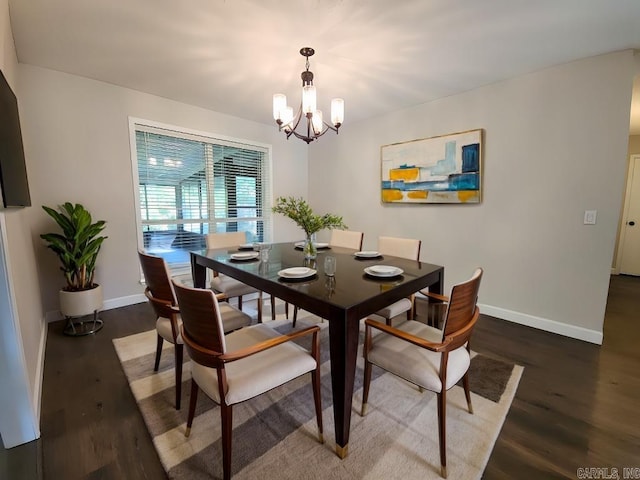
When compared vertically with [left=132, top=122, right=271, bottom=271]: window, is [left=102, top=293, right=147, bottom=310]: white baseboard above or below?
below

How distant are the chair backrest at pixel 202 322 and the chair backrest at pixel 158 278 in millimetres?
464

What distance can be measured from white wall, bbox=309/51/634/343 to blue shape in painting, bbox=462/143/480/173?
9cm

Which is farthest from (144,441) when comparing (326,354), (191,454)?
(326,354)

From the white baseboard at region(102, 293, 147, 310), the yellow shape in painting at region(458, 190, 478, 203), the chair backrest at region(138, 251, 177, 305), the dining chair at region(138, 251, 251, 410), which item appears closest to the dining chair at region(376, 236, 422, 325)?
the yellow shape in painting at region(458, 190, 478, 203)

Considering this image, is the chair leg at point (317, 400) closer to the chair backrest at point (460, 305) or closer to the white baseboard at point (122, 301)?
the chair backrest at point (460, 305)

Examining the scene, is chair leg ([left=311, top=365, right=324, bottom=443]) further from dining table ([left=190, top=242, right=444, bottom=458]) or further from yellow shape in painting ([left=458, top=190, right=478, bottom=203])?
yellow shape in painting ([left=458, top=190, right=478, bottom=203])

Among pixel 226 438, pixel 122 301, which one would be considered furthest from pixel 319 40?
pixel 122 301

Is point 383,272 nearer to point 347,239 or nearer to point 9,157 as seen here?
point 347,239

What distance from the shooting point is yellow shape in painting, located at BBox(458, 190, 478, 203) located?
10.2ft

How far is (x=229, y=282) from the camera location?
2.77 meters

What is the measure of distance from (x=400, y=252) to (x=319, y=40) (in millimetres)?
1881

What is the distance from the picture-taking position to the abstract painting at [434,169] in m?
3.08

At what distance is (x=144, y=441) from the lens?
4.85 feet

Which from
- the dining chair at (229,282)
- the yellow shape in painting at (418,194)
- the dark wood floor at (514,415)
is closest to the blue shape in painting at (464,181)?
the yellow shape in painting at (418,194)
